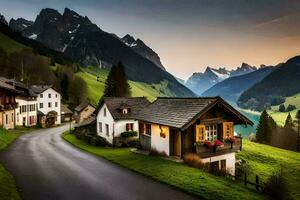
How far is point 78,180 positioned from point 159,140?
12877mm

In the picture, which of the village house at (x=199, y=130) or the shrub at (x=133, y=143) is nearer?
the village house at (x=199, y=130)

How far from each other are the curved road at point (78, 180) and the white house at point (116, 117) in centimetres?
1485

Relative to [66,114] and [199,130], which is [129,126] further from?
[66,114]

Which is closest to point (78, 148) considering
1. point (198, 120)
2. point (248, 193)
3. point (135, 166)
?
point (135, 166)

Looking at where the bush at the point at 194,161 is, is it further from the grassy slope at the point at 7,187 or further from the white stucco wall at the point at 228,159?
the grassy slope at the point at 7,187

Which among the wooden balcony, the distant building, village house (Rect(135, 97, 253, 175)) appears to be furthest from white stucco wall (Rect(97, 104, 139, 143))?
the distant building

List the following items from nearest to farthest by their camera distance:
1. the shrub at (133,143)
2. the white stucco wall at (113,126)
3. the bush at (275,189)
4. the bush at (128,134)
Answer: the bush at (275,189) → the shrub at (133,143) → the bush at (128,134) → the white stucco wall at (113,126)

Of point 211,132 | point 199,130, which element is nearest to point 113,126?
point 211,132

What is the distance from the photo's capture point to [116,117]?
46000 millimetres

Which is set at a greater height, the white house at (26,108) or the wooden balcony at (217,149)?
the white house at (26,108)

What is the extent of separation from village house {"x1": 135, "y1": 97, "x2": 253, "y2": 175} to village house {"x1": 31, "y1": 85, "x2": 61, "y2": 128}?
195ft

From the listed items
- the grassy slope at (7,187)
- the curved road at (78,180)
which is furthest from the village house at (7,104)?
the grassy slope at (7,187)

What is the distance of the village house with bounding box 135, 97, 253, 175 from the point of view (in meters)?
30.0

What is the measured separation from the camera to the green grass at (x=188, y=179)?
19.1m
